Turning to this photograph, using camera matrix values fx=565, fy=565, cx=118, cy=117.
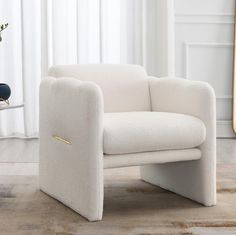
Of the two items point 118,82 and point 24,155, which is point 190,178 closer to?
point 118,82

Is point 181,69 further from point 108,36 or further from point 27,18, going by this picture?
point 27,18

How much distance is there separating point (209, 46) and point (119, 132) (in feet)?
8.46

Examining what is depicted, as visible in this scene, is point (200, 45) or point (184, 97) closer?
point (184, 97)

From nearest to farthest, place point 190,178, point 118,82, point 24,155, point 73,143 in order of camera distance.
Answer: point 73,143, point 190,178, point 118,82, point 24,155

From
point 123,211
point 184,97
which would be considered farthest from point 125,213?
point 184,97

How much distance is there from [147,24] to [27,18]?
973 mm

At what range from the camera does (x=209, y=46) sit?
183 inches

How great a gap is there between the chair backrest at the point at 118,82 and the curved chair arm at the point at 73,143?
0.63ft

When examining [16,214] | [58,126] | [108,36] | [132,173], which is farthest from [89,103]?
[108,36]

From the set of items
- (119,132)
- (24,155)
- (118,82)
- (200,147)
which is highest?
(118,82)

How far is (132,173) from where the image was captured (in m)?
3.27

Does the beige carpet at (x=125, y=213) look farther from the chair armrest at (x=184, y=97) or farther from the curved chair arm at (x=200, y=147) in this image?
the chair armrest at (x=184, y=97)

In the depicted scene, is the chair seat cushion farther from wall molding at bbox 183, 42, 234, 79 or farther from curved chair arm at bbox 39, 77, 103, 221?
wall molding at bbox 183, 42, 234, 79

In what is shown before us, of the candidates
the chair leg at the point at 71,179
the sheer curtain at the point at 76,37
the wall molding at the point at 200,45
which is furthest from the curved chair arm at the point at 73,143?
the wall molding at the point at 200,45
